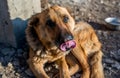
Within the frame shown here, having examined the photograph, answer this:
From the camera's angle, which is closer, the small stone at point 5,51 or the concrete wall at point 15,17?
the concrete wall at point 15,17

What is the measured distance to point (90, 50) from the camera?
4695mm

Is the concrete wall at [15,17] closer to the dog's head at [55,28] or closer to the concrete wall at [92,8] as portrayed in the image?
the dog's head at [55,28]

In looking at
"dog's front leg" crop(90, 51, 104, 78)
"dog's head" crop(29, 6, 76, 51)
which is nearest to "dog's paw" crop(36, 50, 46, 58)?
"dog's head" crop(29, 6, 76, 51)

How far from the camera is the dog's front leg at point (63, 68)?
4332 millimetres

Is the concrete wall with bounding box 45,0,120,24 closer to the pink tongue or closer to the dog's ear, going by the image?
the dog's ear

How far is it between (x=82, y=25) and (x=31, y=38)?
2.62ft

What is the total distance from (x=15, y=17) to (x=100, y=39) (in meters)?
1.45

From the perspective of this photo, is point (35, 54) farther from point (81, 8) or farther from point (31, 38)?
point (81, 8)

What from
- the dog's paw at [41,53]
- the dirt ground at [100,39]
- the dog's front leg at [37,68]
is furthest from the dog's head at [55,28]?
the dirt ground at [100,39]

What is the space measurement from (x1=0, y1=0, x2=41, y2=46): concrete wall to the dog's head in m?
0.32

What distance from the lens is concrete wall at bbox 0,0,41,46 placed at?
4590 millimetres

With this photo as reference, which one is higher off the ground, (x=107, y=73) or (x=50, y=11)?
(x=50, y=11)

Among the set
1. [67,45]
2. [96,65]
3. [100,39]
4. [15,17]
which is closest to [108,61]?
[96,65]

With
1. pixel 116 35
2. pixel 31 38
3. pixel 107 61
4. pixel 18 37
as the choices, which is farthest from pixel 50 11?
pixel 116 35
